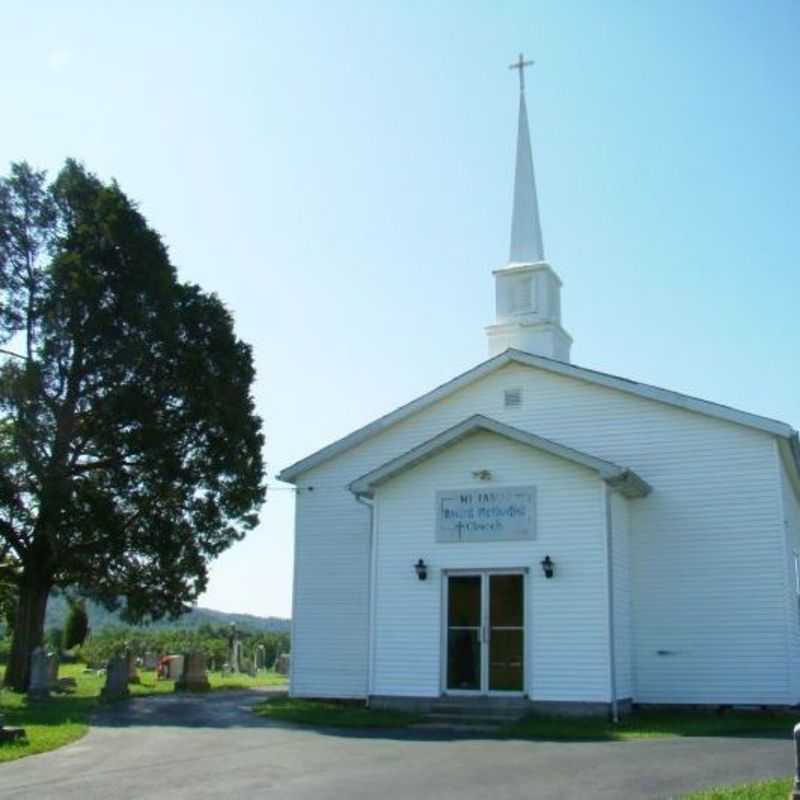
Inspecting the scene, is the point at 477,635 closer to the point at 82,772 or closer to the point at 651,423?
the point at 651,423

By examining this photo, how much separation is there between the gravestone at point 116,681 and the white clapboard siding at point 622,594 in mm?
11067

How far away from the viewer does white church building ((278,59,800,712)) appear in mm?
19031

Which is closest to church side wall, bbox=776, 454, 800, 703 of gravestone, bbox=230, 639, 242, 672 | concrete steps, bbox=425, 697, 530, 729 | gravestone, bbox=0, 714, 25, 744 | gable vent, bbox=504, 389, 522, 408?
concrete steps, bbox=425, 697, 530, 729

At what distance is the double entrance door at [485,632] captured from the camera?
19422 mm

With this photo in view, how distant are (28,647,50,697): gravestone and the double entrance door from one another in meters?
9.44

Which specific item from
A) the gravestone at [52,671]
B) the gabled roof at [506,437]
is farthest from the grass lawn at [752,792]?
the gravestone at [52,671]

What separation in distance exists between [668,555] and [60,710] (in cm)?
1189

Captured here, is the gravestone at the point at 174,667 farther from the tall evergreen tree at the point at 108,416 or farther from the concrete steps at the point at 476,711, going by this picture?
the concrete steps at the point at 476,711

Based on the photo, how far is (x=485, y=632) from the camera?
1958 cm

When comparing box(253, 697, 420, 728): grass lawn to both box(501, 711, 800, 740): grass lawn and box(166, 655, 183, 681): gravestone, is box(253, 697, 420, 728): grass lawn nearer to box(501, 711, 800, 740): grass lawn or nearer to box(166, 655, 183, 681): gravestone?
box(501, 711, 800, 740): grass lawn

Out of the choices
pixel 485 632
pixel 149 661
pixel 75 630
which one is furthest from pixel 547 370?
pixel 75 630

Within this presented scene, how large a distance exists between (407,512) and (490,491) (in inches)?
69.3

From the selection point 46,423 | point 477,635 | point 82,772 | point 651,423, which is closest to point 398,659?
point 477,635

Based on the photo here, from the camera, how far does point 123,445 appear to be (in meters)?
25.5
